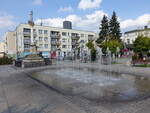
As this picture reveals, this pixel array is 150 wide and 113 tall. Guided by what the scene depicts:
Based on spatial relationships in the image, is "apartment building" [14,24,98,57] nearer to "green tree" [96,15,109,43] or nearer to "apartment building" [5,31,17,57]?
"apartment building" [5,31,17,57]

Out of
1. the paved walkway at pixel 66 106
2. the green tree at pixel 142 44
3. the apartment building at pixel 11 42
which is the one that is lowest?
the paved walkway at pixel 66 106

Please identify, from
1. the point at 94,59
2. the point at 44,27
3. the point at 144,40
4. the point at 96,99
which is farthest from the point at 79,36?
the point at 96,99

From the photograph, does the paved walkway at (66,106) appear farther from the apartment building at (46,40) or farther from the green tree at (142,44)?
the apartment building at (46,40)

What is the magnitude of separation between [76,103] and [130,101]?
6.67ft

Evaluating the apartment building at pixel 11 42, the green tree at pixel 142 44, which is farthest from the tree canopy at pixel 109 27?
the apartment building at pixel 11 42

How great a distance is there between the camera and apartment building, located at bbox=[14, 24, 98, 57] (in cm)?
4947

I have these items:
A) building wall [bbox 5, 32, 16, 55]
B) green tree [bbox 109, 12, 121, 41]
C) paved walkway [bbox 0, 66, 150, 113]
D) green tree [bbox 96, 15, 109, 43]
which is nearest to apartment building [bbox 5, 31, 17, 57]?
building wall [bbox 5, 32, 16, 55]

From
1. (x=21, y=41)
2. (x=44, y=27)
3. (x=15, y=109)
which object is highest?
(x=44, y=27)

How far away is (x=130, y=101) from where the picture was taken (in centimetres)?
512

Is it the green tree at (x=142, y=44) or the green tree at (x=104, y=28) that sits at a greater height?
the green tree at (x=104, y=28)

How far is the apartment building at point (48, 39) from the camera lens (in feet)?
162

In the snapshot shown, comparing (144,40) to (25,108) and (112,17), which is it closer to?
(25,108)

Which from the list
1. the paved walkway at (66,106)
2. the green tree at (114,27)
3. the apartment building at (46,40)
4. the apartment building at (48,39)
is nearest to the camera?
the paved walkway at (66,106)

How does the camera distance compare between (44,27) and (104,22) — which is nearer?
(104,22)
